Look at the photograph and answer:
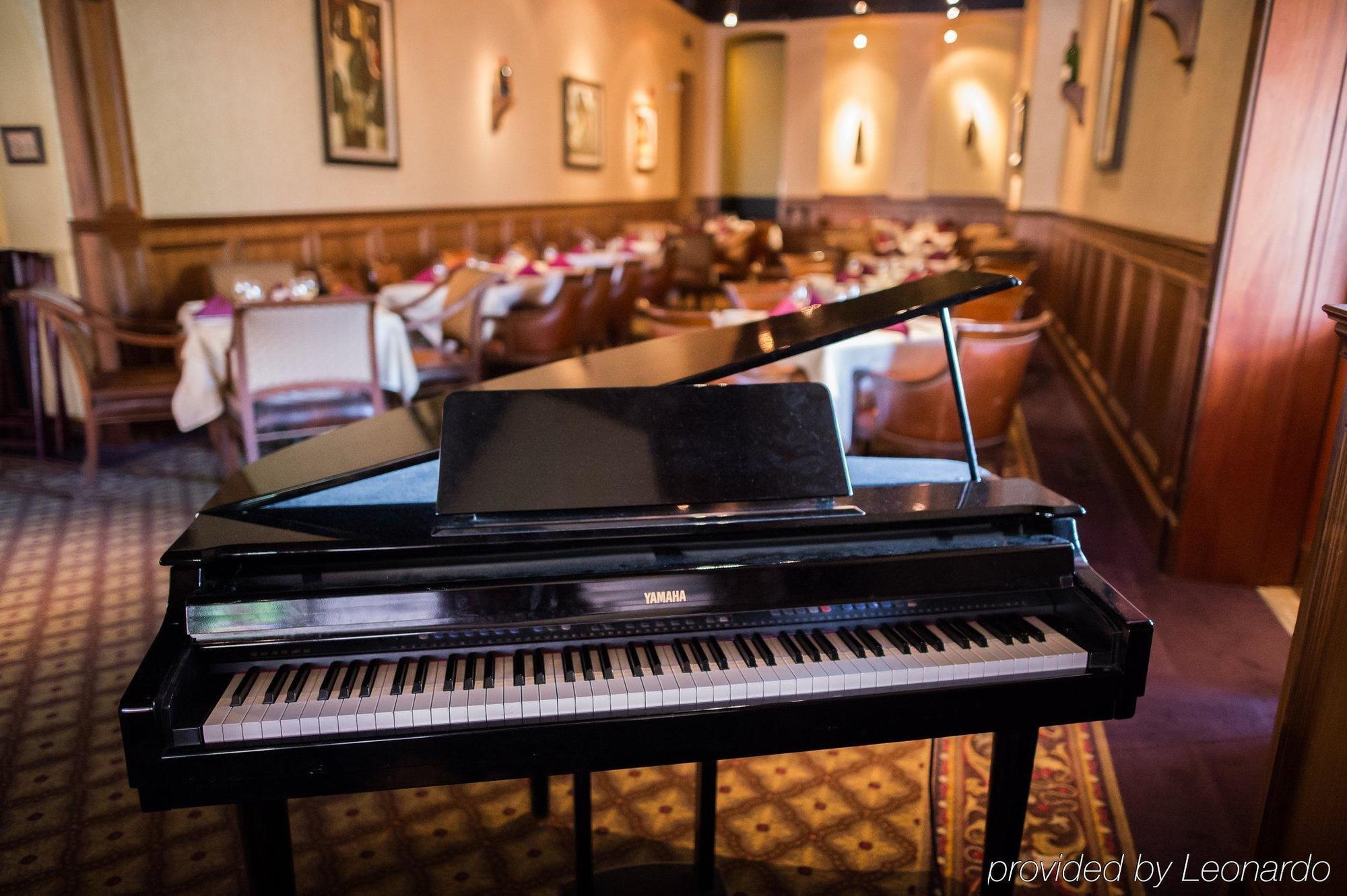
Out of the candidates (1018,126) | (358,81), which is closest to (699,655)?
(358,81)

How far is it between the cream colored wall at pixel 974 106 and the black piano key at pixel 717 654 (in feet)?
45.3

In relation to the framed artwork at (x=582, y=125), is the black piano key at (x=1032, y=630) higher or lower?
lower

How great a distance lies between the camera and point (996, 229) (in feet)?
36.5

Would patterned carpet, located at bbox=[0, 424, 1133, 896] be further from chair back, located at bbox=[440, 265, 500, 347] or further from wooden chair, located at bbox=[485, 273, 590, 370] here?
wooden chair, located at bbox=[485, 273, 590, 370]

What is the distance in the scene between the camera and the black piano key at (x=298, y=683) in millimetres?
1254

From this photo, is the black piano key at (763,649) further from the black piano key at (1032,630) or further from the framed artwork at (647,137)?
the framed artwork at (647,137)

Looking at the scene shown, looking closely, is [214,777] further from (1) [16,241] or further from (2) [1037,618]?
(1) [16,241]

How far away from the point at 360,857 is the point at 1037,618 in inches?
61.1

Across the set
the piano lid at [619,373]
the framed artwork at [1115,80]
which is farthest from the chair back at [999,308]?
the piano lid at [619,373]

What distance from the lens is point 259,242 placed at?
20.7 feet

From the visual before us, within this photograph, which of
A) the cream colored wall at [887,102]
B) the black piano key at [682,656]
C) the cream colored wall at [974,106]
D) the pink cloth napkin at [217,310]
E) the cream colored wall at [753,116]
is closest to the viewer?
the black piano key at [682,656]

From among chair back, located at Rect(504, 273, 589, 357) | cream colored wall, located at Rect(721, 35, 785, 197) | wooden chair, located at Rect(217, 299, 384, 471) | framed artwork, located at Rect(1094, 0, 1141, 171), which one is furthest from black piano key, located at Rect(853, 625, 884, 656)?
cream colored wall, located at Rect(721, 35, 785, 197)

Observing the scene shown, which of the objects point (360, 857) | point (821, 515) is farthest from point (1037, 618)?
point (360, 857)

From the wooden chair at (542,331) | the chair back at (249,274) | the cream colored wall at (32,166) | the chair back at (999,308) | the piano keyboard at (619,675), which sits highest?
the cream colored wall at (32,166)
